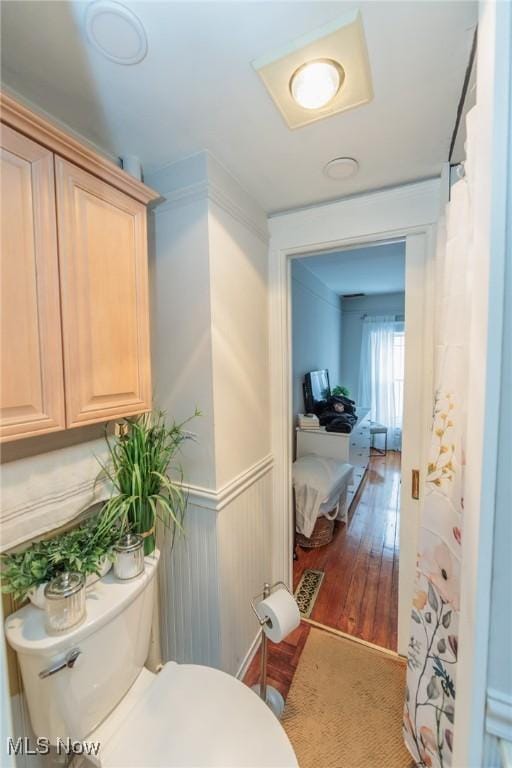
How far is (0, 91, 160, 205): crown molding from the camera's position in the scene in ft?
2.21

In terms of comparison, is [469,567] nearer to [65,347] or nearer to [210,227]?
[65,347]

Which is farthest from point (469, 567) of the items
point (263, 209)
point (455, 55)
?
point (263, 209)

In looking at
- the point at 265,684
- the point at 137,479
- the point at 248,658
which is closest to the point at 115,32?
the point at 137,479

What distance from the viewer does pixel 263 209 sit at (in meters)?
1.58

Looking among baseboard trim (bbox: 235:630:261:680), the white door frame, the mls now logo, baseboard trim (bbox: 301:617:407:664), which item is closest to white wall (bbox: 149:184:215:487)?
the white door frame

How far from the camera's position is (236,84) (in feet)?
2.90

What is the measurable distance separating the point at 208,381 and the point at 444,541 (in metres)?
0.96

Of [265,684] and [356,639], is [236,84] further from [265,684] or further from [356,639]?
[356,639]

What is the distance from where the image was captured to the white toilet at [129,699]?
782 mm

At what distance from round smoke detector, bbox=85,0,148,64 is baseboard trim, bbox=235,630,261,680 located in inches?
89.2

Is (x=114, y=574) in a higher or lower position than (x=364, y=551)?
higher

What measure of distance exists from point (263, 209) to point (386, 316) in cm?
371

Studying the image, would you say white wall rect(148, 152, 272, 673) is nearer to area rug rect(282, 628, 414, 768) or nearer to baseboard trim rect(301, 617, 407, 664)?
area rug rect(282, 628, 414, 768)

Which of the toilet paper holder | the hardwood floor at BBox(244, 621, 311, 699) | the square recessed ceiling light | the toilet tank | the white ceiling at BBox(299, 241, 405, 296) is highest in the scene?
the white ceiling at BBox(299, 241, 405, 296)
